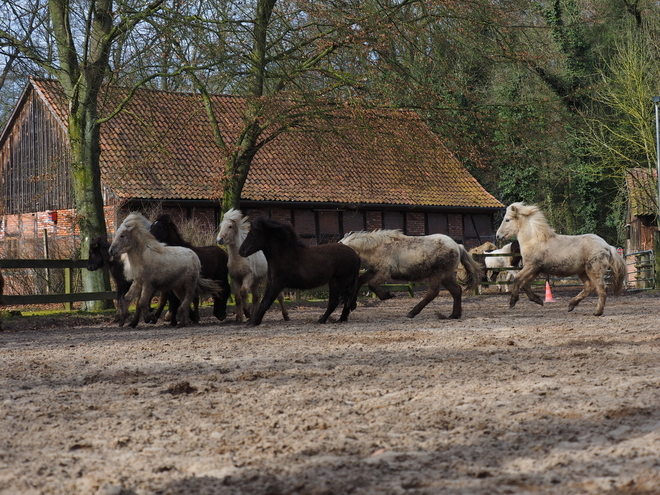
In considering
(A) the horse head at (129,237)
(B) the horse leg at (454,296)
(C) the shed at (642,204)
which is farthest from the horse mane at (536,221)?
(C) the shed at (642,204)

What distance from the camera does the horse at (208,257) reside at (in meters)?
14.9

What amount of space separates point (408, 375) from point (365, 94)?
1274 cm

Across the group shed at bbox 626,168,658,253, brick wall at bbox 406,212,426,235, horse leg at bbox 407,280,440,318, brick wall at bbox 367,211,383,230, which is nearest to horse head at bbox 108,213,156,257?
horse leg at bbox 407,280,440,318

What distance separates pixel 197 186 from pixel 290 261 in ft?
53.6

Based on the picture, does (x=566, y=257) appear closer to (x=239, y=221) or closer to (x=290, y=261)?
(x=290, y=261)

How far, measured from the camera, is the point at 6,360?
939cm

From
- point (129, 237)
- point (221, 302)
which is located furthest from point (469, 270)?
point (129, 237)

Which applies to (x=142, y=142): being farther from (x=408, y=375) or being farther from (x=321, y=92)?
(x=408, y=375)

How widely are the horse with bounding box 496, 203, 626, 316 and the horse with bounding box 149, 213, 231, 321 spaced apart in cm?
523

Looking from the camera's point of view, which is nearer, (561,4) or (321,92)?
(321,92)

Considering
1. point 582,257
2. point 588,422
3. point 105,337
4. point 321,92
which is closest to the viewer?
point 588,422

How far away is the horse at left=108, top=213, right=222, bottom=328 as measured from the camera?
13531 millimetres

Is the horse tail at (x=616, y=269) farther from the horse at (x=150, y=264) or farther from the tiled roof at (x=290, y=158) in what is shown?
the horse at (x=150, y=264)

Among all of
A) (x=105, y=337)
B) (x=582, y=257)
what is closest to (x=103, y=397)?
(x=105, y=337)
